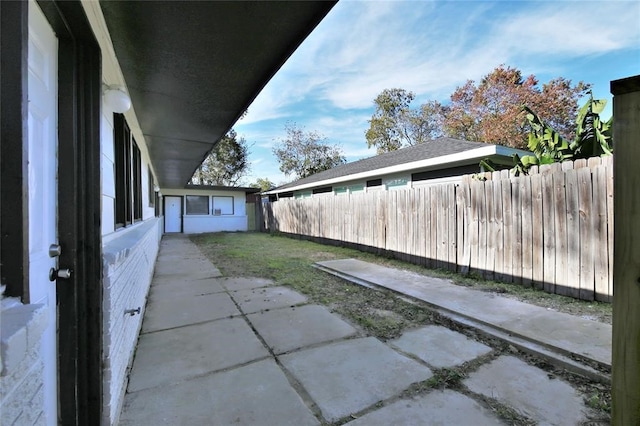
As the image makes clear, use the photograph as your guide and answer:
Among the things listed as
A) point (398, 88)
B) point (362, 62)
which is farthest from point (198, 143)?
point (398, 88)

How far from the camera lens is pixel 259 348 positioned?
278cm

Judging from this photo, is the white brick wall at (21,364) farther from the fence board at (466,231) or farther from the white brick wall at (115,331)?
the fence board at (466,231)

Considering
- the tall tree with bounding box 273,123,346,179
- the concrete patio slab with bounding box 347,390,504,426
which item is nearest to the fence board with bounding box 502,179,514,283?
the concrete patio slab with bounding box 347,390,504,426

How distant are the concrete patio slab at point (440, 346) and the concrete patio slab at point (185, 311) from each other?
6.91ft

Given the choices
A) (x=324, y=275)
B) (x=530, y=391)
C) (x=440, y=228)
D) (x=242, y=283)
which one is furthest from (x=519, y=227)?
(x=242, y=283)

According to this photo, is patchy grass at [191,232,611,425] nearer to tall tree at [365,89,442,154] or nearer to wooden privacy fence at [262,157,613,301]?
wooden privacy fence at [262,157,613,301]

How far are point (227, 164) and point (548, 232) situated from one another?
83.9 feet

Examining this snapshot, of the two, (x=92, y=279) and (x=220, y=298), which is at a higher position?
(x=92, y=279)

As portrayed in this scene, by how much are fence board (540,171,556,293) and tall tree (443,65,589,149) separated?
13.5 m

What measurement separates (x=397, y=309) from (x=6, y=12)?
3978mm

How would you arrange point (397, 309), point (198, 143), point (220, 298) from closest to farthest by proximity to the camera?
point (397, 309)
point (220, 298)
point (198, 143)

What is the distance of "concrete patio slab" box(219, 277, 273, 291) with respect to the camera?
16.1 feet

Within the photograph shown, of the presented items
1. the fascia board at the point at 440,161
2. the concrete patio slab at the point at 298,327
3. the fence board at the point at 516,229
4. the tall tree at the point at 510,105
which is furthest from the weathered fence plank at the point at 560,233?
the tall tree at the point at 510,105

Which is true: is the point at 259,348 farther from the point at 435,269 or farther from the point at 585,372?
the point at 435,269
